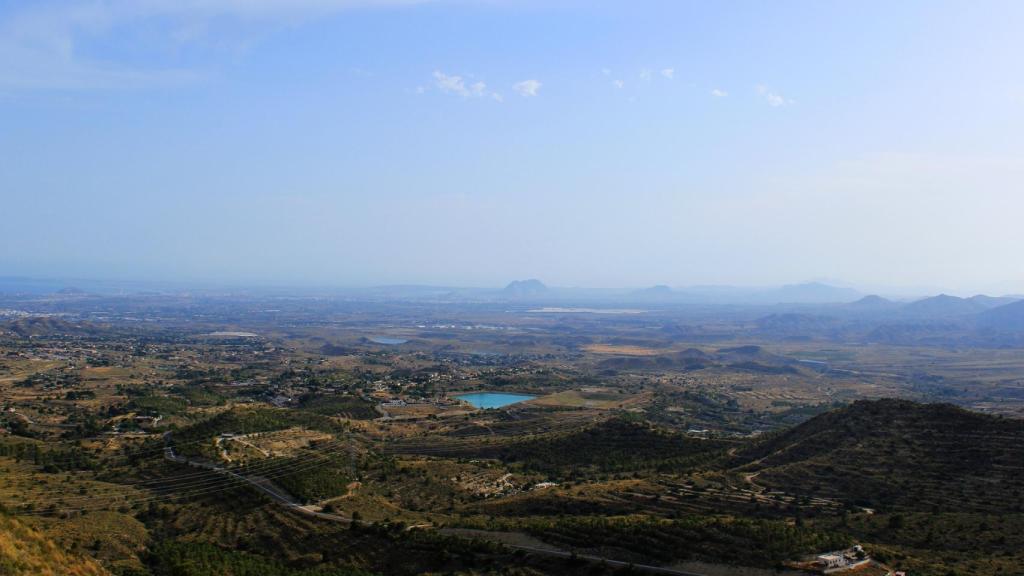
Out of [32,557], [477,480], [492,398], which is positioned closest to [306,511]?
[477,480]

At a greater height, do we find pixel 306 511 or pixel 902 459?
pixel 902 459

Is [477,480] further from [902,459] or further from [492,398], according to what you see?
[492,398]

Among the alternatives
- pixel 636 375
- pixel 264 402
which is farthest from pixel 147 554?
pixel 636 375

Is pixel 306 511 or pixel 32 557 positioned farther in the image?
pixel 306 511

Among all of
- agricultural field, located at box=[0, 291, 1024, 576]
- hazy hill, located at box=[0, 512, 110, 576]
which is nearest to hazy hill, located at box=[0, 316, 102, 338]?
agricultural field, located at box=[0, 291, 1024, 576]

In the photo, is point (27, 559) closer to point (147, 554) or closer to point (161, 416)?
point (147, 554)

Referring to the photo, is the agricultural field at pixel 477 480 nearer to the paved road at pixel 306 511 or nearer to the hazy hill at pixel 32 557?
the paved road at pixel 306 511
